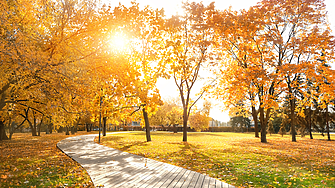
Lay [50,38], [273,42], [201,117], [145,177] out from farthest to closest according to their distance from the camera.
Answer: [201,117] → [273,42] → [50,38] → [145,177]

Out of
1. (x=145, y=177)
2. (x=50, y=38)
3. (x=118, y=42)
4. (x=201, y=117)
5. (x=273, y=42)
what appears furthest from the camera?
(x=201, y=117)

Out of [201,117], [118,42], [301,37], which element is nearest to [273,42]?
[301,37]

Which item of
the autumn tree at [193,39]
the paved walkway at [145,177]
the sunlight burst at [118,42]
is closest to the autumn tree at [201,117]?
the autumn tree at [193,39]

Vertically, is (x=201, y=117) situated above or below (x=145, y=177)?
above

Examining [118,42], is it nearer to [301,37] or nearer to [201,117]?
[301,37]

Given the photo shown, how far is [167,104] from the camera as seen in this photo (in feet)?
152

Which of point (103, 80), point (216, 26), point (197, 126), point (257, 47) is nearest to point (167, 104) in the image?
point (197, 126)

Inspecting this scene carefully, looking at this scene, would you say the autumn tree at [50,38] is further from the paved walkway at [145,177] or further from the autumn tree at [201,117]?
the autumn tree at [201,117]

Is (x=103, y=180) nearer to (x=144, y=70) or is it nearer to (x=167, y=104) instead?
(x=144, y=70)

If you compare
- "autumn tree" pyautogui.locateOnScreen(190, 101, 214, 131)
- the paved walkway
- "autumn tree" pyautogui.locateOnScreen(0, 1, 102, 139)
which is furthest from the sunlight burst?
"autumn tree" pyautogui.locateOnScreen(190, 101, 214, 131)

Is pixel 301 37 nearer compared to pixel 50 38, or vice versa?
pixel 50 38

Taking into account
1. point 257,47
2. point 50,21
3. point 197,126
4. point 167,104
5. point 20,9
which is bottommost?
point 197,126

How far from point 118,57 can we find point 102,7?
87.8 inches

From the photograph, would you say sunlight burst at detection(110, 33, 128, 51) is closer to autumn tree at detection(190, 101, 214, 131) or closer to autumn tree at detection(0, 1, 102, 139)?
autumn tree at detection(0, 1, 102, 139)
